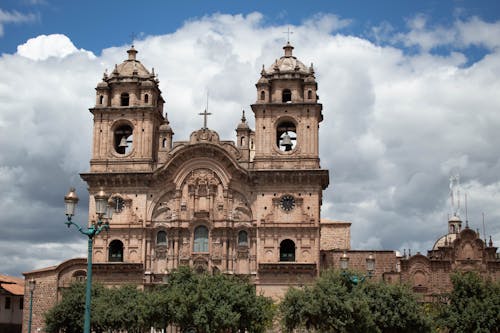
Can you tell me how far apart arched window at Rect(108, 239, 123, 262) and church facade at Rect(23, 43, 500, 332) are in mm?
77

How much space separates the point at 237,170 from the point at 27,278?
61.9 ft

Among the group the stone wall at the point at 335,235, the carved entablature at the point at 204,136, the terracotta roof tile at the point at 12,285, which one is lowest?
the terracotta roof tile at the point at 12,285

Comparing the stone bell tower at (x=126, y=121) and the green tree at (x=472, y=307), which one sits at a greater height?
the stone bell tower at (x=126, y=121)

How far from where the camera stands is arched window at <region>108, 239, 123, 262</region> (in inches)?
2238

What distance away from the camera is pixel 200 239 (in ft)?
184

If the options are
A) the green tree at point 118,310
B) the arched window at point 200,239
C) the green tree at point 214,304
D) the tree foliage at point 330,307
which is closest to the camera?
the tree foliage at point 330,307

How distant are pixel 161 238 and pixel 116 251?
139 inches

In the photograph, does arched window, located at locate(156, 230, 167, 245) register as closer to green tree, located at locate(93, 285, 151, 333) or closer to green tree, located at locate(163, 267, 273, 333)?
green tree, located at locate(93, 285, 151, 333)

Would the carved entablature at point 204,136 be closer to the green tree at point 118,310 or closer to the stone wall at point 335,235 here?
the green tree at point 118,310

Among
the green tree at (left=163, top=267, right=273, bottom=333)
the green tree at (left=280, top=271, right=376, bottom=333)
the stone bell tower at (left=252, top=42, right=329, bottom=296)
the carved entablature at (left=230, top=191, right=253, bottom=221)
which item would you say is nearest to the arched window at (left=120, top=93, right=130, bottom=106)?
the stone bell tower at (left=252, top=42, right=329, bottom=296)

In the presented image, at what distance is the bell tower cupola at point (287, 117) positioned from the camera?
56125 mm

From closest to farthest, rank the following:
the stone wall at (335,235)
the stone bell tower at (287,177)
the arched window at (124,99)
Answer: the stone bell tower at (287,177) → the arched window at (124,99) → the stone wall at (335,235)

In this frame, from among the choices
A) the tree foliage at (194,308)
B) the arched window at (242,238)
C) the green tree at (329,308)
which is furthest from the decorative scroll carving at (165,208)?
the green tree at (329,308)

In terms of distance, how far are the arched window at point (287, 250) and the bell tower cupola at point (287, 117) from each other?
549cm
